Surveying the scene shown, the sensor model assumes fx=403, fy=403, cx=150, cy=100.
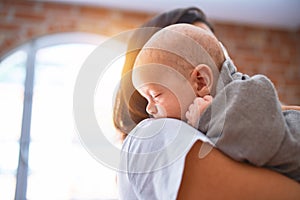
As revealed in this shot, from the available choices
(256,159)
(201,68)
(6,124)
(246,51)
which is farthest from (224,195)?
(246,51)

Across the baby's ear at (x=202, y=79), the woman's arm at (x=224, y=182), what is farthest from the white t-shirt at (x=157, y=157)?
the baby's ear at (x=202, y=79)

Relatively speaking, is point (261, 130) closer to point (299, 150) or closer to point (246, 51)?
point (299, 150)

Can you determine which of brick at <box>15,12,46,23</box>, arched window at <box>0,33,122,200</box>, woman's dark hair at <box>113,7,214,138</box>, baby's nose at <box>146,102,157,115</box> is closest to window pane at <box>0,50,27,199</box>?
arched window at <box>0,33,122,200</box>

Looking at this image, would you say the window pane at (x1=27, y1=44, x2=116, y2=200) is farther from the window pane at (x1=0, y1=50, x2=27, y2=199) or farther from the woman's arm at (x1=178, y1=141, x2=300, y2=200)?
the woman's arm at (x1=178, y1=141, x2=300, y2=200)

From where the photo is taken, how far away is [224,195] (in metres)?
0.65

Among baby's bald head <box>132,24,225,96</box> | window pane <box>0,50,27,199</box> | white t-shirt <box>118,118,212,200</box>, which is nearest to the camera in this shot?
white t-shirt <box>118,118,212,200</box>

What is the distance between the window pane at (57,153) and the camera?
285cm

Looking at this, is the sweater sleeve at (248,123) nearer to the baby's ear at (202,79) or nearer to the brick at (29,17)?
the baby's ear at (202,79)

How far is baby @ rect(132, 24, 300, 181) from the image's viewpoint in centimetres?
66

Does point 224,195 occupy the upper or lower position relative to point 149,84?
lower

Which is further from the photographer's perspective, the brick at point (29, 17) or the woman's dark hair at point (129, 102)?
the brick at point (29, 17)

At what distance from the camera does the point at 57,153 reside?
9.49ft

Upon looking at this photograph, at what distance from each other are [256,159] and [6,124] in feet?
8.33

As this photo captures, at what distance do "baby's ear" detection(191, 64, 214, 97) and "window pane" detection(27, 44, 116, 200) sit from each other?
7.05 feet
